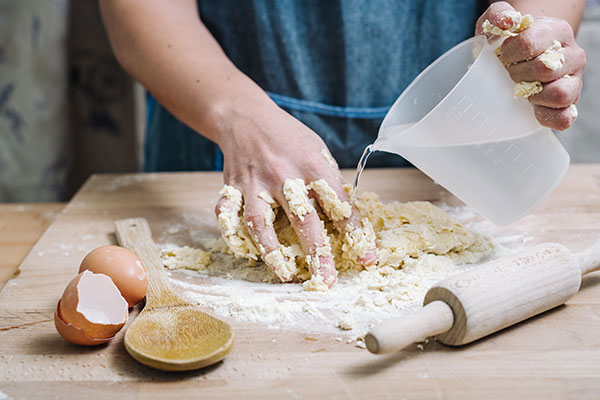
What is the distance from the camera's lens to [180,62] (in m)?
1.39

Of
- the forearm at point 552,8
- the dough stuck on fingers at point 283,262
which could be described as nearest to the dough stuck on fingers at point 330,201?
the dough stuck on fingers at point 283,262

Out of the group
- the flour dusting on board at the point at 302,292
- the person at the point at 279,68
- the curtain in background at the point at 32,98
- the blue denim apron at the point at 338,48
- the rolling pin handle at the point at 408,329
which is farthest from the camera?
the curtain in background at the point at 32,98

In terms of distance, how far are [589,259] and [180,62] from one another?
939 mm

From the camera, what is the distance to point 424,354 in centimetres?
86

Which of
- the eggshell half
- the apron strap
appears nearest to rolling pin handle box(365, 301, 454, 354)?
the eggshell half

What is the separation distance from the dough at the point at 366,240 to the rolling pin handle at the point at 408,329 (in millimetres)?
276

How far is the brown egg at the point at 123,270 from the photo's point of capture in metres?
1.00

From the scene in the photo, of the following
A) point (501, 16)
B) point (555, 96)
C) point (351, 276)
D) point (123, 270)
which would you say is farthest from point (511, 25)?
point (123, 270)

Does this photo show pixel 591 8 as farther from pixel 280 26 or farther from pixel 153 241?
pixel 153 241

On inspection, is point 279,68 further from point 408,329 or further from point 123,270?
point 408,329

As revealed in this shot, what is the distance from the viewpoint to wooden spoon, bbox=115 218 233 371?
0.81m

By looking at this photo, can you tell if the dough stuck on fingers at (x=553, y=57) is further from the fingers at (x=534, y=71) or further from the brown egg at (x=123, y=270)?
the brown egg at (x=123, y=270)

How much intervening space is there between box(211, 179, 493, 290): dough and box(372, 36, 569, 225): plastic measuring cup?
0.09m

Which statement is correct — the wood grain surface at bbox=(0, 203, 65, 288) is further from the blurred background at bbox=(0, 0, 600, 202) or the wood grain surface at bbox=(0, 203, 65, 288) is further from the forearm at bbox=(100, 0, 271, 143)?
the blurred background at bbox=(0, 0, 600, 202)
